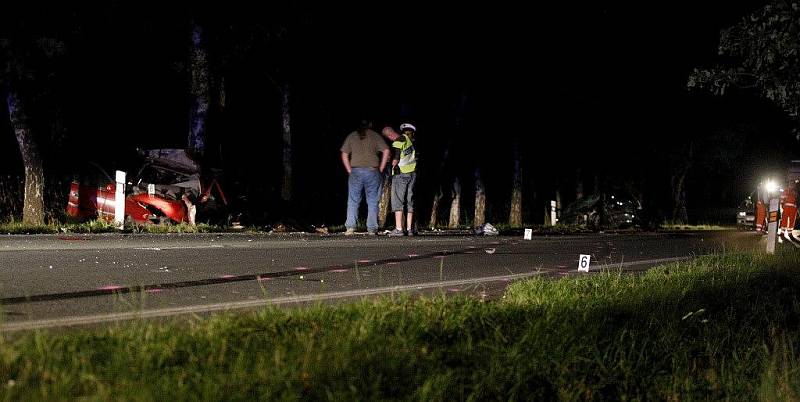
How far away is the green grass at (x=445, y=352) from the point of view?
4395 mm

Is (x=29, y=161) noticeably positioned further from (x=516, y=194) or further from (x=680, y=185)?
(x=680, y=185)

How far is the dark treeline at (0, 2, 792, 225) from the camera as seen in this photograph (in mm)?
23422

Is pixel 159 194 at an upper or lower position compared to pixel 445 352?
upper

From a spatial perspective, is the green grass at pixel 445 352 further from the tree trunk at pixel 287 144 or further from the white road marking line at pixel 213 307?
the tree trunk at pixel 287 144

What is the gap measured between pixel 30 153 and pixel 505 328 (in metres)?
16.4

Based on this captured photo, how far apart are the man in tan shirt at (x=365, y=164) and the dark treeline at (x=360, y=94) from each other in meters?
3.38

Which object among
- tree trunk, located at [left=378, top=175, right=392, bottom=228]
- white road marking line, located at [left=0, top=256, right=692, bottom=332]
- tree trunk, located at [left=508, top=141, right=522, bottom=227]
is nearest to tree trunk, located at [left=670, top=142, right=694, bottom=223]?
tree trunk, located at [left=508, top=141, right=522, bottom=227]

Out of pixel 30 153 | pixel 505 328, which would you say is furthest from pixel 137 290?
pixel 30 153

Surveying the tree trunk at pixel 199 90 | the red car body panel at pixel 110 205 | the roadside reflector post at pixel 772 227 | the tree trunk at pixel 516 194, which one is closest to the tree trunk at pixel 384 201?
the tree trunk at pixel 199 90

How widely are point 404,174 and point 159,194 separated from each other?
15.7ft

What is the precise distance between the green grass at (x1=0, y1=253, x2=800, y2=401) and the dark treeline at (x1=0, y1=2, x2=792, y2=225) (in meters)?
13.3

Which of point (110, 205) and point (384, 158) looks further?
point (110, 205)

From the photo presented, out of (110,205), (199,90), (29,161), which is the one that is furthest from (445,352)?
(199,90)

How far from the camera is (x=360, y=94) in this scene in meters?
34.0
